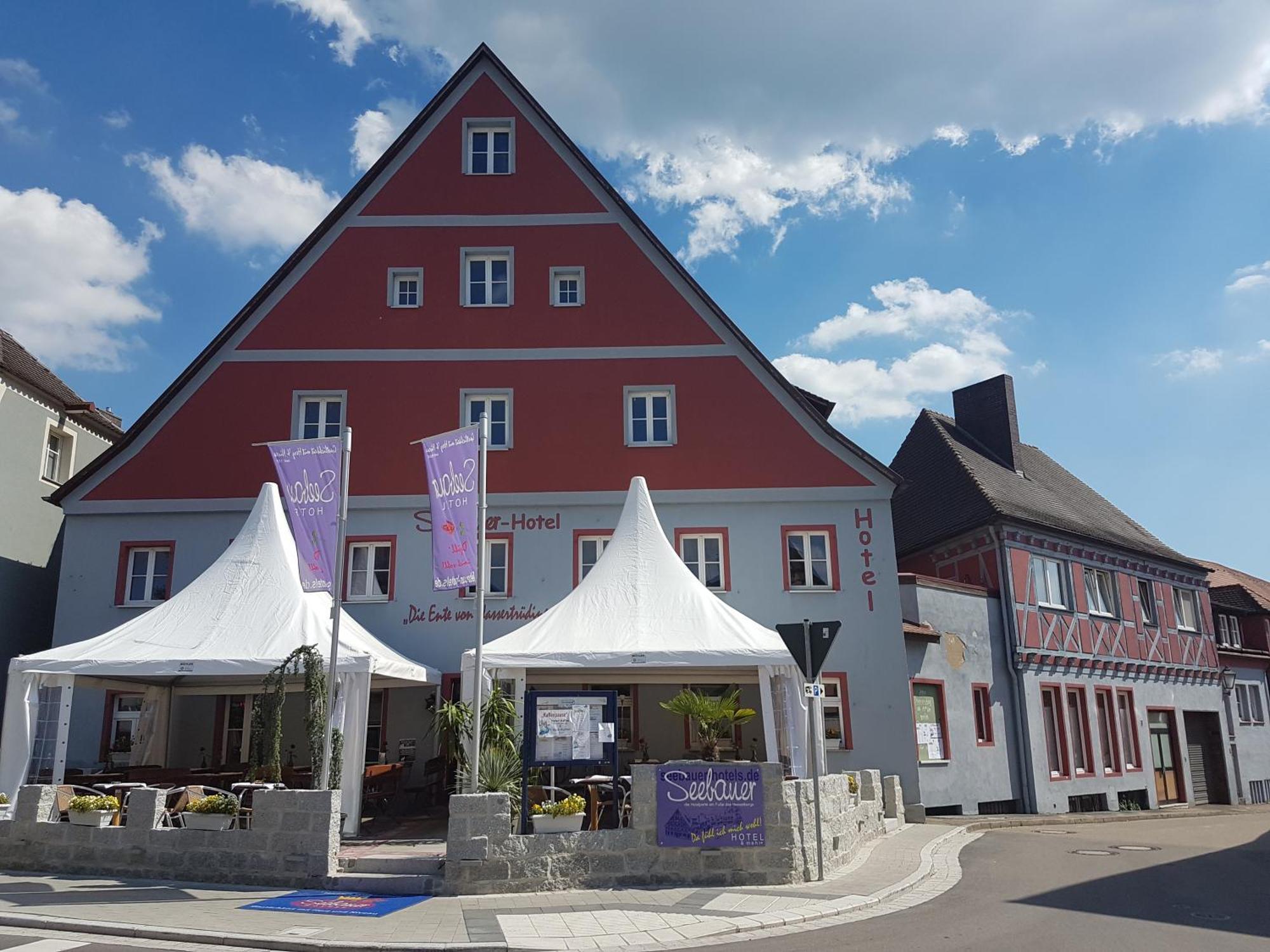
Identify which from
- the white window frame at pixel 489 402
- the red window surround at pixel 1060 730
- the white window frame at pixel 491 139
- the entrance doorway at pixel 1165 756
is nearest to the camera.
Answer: the white window frame at pixel 489 402

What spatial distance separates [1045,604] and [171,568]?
1931 cm

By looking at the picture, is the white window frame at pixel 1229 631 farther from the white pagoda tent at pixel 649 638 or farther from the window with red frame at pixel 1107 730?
the white pagoda tent at pixel 649 638

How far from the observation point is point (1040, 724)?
77.5 ft

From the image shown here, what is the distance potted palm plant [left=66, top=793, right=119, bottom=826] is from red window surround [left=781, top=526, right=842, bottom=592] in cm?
1187

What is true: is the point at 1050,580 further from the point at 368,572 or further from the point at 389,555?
the point at 368,572

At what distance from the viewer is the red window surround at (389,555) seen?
1953 cm

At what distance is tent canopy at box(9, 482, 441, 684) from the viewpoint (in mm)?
14328

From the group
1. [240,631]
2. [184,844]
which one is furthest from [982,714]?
[184,844]

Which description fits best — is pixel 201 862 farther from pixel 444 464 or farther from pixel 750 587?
pixel 750 587

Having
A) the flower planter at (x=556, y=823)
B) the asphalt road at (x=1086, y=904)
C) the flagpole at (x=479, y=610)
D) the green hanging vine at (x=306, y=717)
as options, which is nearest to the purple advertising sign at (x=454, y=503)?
the flagpole at (x=479, y=610)

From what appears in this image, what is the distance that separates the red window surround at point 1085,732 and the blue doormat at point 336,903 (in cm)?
1900

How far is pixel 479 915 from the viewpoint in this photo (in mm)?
9836

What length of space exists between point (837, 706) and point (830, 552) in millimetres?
2863

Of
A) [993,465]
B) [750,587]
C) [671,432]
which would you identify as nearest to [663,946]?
[750,587]
